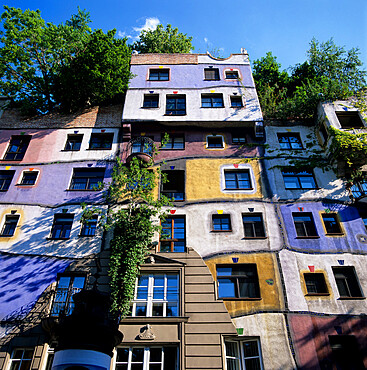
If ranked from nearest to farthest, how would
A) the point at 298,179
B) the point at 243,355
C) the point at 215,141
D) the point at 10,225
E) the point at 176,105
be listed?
the point at 243,355 → the point at 10,225 → the point at 298,179 → the point at 215,141 → the point at 176,105

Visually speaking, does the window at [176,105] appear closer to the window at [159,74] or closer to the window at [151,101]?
the window at [151,101]

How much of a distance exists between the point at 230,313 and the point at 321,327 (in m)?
3.87

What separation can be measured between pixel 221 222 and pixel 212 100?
31.1 feet

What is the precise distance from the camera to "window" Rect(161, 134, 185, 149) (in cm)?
2092

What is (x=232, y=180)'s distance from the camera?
19.2 metres

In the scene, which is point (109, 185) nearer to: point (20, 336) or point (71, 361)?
point (20, 336)

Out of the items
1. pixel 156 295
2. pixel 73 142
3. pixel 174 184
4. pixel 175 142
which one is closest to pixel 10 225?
pixel 73 142

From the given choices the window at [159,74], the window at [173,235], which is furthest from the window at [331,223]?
the window at [159,74]

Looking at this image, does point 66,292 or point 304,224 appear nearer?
point 66,292

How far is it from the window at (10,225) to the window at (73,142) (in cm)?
533

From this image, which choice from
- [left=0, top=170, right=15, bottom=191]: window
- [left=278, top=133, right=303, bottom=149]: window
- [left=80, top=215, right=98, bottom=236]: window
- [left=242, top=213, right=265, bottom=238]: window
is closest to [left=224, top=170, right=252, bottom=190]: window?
[left=242, top=213, right=265, bottom=238]: window

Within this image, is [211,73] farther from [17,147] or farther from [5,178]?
[5,178]

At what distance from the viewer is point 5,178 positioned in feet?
64.5

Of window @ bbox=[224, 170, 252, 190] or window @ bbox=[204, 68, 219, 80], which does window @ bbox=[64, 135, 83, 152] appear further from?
window @ bbox=[204, 68, 219, 80]
